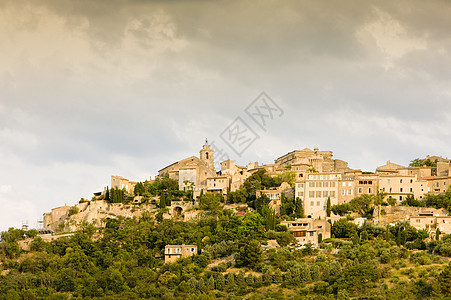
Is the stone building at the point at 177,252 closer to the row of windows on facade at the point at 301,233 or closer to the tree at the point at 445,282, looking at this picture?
the row of windows on facade at the point at 301,233

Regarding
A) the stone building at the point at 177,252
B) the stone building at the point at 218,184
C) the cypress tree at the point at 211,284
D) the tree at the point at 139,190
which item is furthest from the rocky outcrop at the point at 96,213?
the cypress tree at the point at 211,284

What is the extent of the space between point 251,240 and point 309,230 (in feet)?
20.4

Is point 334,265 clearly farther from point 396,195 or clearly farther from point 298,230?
point 396,195

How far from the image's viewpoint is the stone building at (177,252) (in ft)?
230

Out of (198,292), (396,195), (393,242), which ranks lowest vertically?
(198,292)

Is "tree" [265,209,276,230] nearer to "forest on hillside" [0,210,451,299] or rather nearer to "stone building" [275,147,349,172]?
"forest on hillside" [0,210,451,299]

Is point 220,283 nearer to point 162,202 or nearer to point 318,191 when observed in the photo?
point 318,191

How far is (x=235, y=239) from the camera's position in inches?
2805

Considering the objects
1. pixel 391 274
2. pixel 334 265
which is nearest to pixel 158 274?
pixel 334 265

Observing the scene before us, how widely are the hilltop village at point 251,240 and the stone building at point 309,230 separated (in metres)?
0.11

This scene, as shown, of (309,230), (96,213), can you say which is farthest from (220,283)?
(96,213)

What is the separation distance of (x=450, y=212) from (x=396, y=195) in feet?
20.9

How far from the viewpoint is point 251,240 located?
67.3 meters

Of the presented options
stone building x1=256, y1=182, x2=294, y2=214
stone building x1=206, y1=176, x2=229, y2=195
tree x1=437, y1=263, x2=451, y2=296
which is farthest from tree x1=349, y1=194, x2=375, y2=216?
stone building x1=206, y1=176, x2=229, y2=195
